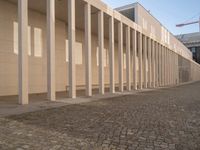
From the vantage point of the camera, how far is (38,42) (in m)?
15.4

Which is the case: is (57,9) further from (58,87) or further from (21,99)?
(21,99)

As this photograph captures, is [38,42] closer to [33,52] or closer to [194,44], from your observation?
[33,52]

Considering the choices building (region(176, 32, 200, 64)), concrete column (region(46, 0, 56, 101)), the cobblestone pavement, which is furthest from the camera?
building (region(176, 32, 200, 64))

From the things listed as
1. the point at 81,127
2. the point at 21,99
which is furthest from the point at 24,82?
the point at 81,127

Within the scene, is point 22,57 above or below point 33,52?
below

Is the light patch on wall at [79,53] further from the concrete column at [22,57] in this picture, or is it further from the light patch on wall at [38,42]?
the concrete column at [22,57]

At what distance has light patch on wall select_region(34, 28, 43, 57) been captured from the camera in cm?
1521

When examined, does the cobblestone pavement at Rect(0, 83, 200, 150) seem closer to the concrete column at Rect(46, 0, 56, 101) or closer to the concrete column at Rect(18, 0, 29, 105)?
the concrete column at Rect(18, 0, 29, 105)

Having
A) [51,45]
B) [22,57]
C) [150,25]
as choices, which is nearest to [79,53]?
[51,45]

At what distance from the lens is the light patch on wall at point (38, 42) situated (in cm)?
1521

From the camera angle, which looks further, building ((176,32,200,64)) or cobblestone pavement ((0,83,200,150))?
building ((176,32,200,64))

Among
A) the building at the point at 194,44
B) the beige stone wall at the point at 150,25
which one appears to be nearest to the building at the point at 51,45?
the beige stone wall at the point at 150,25

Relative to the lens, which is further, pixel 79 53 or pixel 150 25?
pixel 150 25

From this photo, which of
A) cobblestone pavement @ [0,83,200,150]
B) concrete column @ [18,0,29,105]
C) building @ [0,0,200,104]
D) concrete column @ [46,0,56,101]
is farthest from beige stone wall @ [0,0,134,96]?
cobblestone pavement @ [0,83,200,150]
